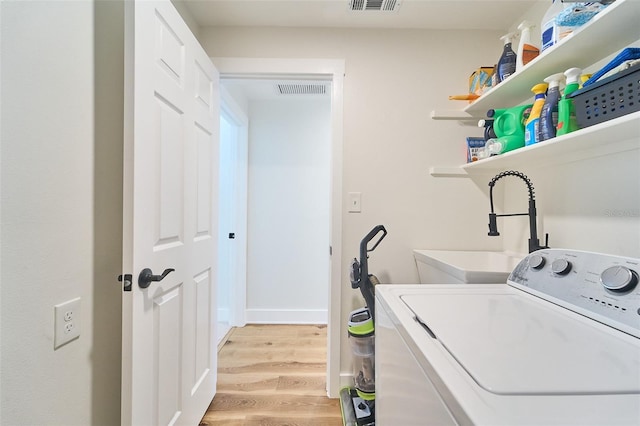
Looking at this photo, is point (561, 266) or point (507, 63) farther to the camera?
point (507, 63)

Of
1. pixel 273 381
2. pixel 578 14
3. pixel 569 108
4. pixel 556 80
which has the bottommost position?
pixel 273 381

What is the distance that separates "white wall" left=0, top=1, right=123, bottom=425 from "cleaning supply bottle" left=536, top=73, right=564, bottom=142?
161 centimetres

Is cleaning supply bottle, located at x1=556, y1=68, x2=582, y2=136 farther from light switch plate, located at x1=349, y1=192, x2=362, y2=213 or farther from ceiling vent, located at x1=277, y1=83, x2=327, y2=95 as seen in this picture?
ceiling vent, located at x1=277, y1=83, x2=327, y2=95

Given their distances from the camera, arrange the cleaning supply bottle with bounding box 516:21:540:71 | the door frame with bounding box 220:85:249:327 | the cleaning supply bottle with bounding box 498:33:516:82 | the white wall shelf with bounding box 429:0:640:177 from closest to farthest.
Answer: the white wall shelf with bounding box 429:0:640:177
the cleaning supply bottle with bounding box 516:21:540:71
the cleaning supply bottle with bounding box 498:33:516:82
the door frame with bounding box 220:85:249:327

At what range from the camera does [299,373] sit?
201 centimetres

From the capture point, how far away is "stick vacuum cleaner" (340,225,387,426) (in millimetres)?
1476

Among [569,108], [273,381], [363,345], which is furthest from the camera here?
[273,381]

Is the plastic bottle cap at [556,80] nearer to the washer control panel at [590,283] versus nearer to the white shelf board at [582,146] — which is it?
the white shelf board at [582,146]

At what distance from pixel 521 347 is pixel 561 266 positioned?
479mm

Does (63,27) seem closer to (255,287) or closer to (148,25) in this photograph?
(148,25)

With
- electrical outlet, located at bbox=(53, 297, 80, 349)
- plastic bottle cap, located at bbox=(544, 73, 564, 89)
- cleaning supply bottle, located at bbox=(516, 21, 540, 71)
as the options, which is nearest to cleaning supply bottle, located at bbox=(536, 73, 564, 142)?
plastic bottle cap, located at bbox=(544, 73, 564, 89)

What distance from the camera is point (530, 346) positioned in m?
0.62

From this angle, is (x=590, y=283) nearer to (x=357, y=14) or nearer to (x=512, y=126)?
(x=512, y=126)

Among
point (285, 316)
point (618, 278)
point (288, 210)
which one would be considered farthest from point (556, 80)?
point (285, 316)
